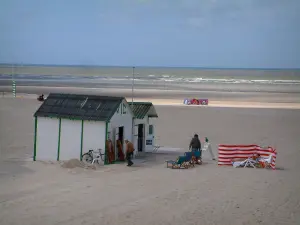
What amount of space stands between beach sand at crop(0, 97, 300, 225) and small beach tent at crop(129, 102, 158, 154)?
916 millimetres

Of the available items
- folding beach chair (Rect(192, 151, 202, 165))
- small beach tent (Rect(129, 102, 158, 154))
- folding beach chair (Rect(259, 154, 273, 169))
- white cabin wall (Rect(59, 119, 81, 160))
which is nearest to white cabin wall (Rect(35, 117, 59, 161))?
white cabin wall (Rect(59, 119, 81, 160))

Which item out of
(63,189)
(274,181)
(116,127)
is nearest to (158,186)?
(63,189)

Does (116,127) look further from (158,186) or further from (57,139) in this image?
(158,186)

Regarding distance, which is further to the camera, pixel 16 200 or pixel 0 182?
pixel 0 182

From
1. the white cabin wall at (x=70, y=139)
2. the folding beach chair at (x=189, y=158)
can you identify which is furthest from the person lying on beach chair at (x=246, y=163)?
the white cabin wall at (x=70, y=139)

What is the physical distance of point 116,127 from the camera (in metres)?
18.8

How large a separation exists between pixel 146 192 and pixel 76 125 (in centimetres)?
591

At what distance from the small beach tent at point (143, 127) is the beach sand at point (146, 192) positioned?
0.92 metres

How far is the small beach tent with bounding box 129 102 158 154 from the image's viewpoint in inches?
826

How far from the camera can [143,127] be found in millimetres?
21547

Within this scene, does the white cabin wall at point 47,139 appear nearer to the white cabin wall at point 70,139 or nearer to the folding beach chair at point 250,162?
the white cabin wall at point 70,139

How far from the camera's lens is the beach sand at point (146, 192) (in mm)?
10805

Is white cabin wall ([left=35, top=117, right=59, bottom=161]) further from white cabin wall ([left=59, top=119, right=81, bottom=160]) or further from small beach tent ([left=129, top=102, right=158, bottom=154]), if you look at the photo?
small beach tent ([left=129, top=102, right=158, bottom=154])

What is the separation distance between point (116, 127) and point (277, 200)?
25.1 ft
